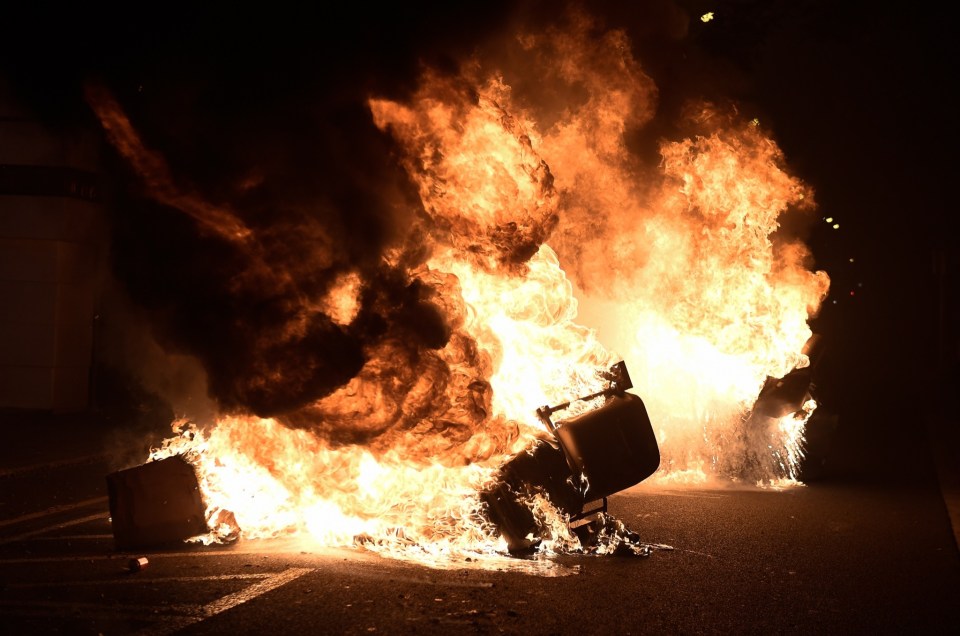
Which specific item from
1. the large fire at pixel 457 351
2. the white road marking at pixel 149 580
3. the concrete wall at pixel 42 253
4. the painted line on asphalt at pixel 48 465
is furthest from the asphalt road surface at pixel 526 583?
the concrete wall at pixel 42 253

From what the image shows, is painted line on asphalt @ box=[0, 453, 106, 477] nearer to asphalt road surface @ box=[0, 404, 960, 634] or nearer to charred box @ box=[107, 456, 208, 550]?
asphalt road surface @ box=[0, 404, 960, 634]

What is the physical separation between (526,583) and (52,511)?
4694mm

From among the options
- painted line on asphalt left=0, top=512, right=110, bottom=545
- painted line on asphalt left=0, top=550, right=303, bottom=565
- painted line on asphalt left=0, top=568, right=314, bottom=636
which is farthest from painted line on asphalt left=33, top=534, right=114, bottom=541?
painted line on asphalt left=0, top=568, right=314, bottom=636

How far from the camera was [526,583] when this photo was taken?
6.02 metres

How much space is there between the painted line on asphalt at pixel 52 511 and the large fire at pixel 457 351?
749 millimetres

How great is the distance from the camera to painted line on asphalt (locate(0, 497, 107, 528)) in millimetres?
7819

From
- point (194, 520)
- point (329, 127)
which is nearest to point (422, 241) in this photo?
point (329, 127)

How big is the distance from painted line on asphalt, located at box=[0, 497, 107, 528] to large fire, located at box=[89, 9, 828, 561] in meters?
0.75

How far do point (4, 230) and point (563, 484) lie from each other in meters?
12.0

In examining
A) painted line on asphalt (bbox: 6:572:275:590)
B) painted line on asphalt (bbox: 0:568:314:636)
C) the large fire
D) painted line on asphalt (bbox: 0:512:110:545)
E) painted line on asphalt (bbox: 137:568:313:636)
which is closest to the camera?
painted line on asphalt (bbox: 137:568:313:636)

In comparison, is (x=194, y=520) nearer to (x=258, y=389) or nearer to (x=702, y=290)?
(x=258, y=389)

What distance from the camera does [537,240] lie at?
324 inches

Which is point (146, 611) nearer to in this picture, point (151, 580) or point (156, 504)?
point (151, 580)

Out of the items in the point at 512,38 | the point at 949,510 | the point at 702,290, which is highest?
the point at 512,38
